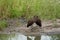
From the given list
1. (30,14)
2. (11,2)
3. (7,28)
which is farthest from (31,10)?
(7,28)

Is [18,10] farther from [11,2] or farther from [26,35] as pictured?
[26,35]

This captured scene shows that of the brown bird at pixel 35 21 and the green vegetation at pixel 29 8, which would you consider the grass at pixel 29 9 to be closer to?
the green vegetation at pixel 29 8

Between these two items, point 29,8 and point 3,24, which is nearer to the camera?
point 3,24

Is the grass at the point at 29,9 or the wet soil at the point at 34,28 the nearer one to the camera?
the wet soil at the point at 34,28

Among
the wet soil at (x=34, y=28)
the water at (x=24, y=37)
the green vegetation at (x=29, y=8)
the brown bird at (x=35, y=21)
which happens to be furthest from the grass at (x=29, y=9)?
the water at (x=24, y=37)

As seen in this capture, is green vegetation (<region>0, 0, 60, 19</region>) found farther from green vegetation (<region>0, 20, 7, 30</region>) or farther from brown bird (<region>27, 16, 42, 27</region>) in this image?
brown bird (<region>27, 16, 42, 27</region>)

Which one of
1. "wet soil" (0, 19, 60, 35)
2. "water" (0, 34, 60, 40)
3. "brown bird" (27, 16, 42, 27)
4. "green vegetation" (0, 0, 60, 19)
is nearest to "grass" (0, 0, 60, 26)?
"green vegetation" (0, 0, 60, 19)

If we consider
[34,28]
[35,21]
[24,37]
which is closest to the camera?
[24,37]

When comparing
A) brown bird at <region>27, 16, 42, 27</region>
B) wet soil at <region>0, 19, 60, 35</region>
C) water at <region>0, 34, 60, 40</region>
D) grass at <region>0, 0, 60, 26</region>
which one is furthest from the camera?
grass at <region>0, 0, 60, 26</region>

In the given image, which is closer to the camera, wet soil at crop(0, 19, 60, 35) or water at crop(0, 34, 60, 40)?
water at crop(0, 34, 60, 40)

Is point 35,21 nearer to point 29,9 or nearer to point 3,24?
point 3,24

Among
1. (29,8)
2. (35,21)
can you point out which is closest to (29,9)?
(29,8)

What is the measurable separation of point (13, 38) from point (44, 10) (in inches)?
121

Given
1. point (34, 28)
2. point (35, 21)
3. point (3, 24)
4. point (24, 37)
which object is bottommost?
point (24, 37)
